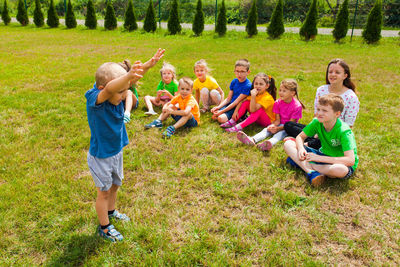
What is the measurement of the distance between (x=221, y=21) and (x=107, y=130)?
17430 mm

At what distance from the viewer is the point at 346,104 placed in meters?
3.93

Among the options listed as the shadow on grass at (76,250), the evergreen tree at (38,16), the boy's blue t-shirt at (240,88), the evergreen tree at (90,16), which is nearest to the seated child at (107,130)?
the shadow on grass at (76,250)

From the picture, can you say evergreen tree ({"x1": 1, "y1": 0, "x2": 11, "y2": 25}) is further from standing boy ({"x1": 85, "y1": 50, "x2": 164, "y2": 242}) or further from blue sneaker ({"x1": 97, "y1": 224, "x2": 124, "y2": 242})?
blue sneaker ({"x1": 97, "y1": 224, "x2": 124, "y2": 242})

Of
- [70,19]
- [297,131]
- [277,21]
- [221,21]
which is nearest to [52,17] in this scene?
[70,19]

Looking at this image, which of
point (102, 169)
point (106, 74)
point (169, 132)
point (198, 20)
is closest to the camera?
point (106, 74)

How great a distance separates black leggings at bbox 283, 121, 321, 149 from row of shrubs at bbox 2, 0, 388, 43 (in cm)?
1430

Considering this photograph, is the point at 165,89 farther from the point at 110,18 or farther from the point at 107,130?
the point at 110,18

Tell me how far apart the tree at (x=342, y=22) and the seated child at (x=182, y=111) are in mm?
14633

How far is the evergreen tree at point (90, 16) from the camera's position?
20109 mm

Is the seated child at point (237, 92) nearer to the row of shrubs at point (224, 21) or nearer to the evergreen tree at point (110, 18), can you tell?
the row of shrubs at point (224, 21)

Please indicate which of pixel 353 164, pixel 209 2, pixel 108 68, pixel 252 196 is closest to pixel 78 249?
pixel 108 68

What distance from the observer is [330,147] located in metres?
3.56

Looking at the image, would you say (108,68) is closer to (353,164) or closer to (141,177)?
(141,177)

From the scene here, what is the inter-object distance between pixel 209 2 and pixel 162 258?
2914 centimetres
